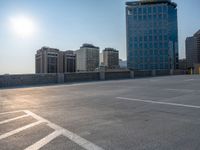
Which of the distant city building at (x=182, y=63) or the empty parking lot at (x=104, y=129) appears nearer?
the empty parking lot at (x=104, y=129)

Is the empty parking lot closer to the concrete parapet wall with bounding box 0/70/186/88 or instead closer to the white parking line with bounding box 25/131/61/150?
the white parking line with bounding box 25/131/61/150

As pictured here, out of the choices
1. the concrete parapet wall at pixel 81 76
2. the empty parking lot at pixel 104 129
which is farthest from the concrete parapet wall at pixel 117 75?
the empty parking lot at pixel 104 129

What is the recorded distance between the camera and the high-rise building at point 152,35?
110500 mm

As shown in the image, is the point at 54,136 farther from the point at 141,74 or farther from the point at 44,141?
the point at 141,74

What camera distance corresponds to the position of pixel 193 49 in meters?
124

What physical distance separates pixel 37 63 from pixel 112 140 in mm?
128283

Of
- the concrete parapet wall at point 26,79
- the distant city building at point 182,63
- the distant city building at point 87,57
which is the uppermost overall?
the distant city building at point 87,57

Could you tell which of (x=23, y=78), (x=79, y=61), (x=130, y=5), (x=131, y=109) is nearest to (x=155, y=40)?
(x=130, y=5)

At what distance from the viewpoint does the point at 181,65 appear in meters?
121

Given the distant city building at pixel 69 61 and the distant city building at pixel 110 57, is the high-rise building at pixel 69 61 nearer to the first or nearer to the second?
the distant city building at pixel 69 61

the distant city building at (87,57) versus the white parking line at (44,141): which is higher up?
the distant city building at (87,57)

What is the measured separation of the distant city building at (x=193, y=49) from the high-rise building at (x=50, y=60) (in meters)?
64.7

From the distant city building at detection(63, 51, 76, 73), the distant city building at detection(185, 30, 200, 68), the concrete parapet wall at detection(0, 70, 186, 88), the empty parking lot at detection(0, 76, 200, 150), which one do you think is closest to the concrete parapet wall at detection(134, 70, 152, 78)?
the concrete parapet wall at detection(0, 70, 186, 88)

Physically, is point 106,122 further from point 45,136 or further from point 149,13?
point 149,13
